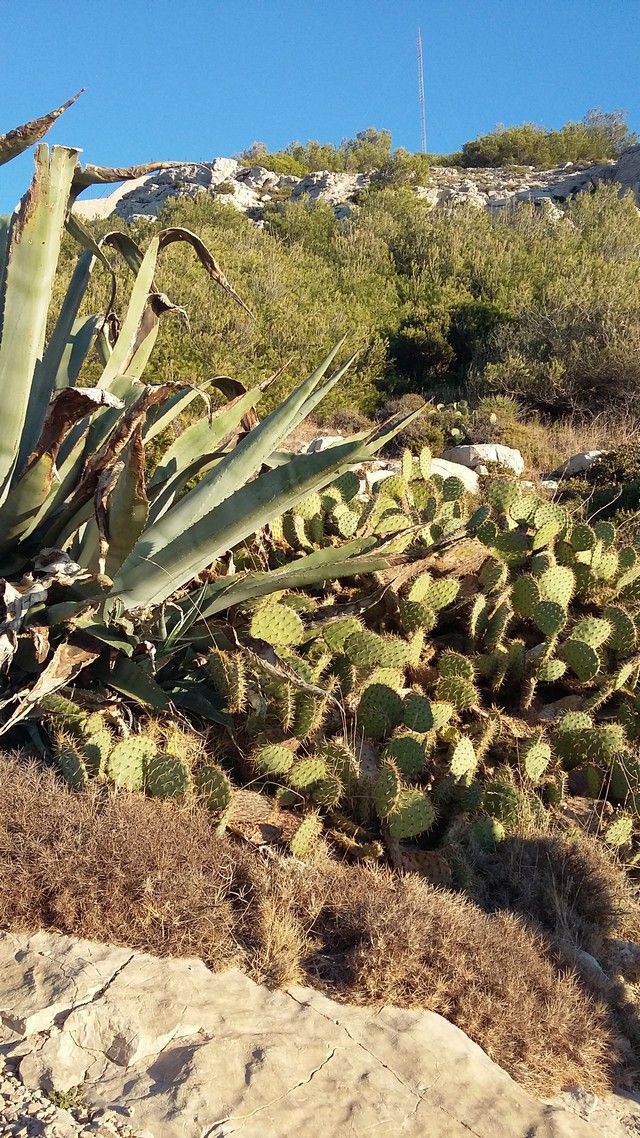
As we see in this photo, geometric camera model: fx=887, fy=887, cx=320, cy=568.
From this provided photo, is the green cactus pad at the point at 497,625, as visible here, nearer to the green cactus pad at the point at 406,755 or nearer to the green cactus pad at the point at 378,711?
the green cactus pad at the point at 378,711

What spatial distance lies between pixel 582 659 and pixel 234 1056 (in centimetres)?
295

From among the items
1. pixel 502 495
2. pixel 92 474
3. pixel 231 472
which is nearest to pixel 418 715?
pixel 231 472

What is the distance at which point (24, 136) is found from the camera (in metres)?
2.88

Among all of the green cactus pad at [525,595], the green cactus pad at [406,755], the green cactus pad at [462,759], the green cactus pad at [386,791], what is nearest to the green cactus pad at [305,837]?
the green cactus pad at [386,791]

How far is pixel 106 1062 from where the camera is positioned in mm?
2184

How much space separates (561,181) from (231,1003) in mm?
33919

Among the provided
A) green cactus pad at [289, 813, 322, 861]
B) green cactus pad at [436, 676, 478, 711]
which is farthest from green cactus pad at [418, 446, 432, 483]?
green cactus pad at [289, 813, 322, 861]

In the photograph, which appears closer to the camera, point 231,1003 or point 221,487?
point 231,1003

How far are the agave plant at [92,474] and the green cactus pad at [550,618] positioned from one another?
4.33 feet

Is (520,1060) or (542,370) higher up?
(542,370)

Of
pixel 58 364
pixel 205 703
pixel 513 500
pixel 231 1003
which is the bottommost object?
pixel 231 1003

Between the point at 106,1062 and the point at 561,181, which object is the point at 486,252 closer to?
the point at 561,181

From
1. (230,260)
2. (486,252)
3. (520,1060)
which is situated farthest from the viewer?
(486,252)

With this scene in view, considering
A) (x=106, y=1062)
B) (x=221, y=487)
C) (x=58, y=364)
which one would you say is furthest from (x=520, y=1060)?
(x=58, y=364)
